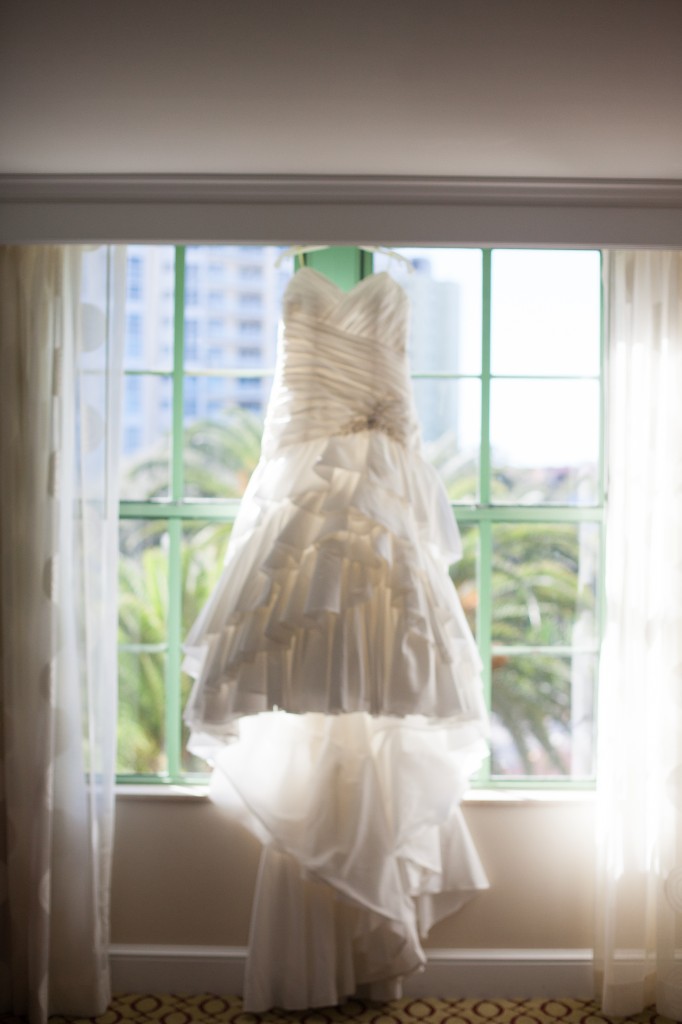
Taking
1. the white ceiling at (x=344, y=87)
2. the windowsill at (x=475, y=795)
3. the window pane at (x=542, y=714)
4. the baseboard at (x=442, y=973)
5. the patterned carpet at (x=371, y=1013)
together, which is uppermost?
the white ceiling at (x=344, y=87)

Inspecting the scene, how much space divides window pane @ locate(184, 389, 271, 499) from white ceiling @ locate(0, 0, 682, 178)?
3.09ft

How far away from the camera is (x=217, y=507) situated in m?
3.58

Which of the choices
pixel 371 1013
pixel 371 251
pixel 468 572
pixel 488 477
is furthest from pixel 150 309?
pixel 371 1013

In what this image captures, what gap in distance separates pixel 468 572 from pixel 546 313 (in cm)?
93

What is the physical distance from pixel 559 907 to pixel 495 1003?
0.36 metres

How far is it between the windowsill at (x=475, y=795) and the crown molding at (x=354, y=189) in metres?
1.85

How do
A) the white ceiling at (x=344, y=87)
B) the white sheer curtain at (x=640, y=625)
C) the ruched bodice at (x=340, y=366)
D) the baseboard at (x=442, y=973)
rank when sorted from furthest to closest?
the baseboard at (x=442, y=973) < the white sheer curtain at (x=640, y=625) < the ruched bodice at (x=340, y=366) < the white ceiling at (x=344, y=87)

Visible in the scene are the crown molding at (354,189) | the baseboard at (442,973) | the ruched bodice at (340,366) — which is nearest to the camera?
the crown molding at (354,189)

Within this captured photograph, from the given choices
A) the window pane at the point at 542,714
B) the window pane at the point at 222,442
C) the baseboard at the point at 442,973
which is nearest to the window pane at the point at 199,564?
the window pane at the point at 222,442

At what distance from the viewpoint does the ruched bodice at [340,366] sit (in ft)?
10.3

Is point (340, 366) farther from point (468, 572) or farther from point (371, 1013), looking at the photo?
point (371, 1013)

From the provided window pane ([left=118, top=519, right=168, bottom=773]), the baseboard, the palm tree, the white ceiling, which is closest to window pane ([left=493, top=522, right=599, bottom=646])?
the palm tree

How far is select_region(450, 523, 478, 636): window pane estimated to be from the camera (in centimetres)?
362

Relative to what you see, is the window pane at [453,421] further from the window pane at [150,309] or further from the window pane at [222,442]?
the window pane at [150,309]
